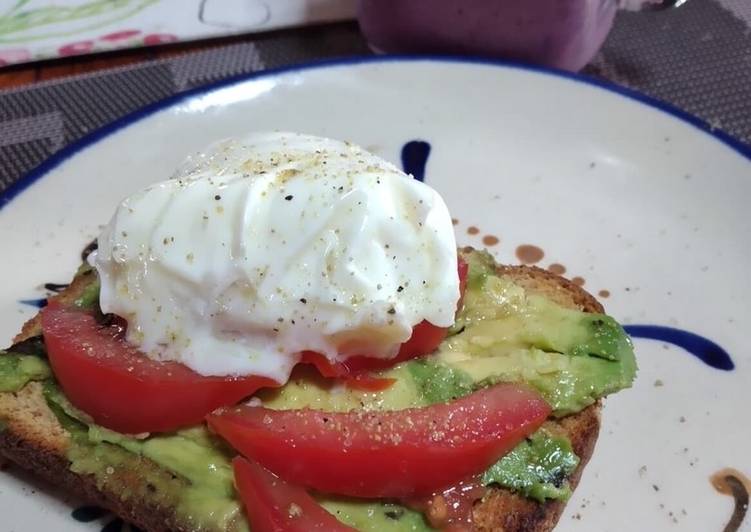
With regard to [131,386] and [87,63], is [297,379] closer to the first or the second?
[131,386]

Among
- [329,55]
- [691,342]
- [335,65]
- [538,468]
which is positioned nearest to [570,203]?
[691,342]

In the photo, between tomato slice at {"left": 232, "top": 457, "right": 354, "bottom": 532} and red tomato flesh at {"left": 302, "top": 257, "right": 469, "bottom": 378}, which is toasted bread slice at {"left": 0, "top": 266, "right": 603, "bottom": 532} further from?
red tomato flesh at {"left": 302, "top": 257, "right": 469, "bottom": 378}

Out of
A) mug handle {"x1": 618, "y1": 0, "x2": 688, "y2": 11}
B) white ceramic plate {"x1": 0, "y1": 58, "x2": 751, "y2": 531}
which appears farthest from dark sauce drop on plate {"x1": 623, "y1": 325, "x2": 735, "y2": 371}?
mug handle {"x1": 618, "y1": 0, "x2": 688, "y2": 11}

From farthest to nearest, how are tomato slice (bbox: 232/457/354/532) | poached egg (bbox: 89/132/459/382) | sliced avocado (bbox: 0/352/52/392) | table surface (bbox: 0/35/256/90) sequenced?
table surface (bbox: 0/35/256/90), sliced avocado (bbox: 0/352/52/392), poached egg (bbox: 89/132/459/382), tomato slice (bbox: 232/457/354/532)

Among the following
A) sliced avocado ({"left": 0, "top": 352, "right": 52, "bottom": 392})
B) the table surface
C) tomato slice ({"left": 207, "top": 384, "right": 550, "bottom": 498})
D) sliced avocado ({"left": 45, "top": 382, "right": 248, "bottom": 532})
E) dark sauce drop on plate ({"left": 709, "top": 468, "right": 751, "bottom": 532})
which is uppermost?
the table surface

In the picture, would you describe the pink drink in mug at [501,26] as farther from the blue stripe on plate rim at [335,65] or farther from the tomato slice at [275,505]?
the tomato slice at [275,505]

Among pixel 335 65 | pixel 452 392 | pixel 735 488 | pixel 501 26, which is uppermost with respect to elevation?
pixel 501 26

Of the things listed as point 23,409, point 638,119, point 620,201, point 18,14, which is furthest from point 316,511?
point 18,14
